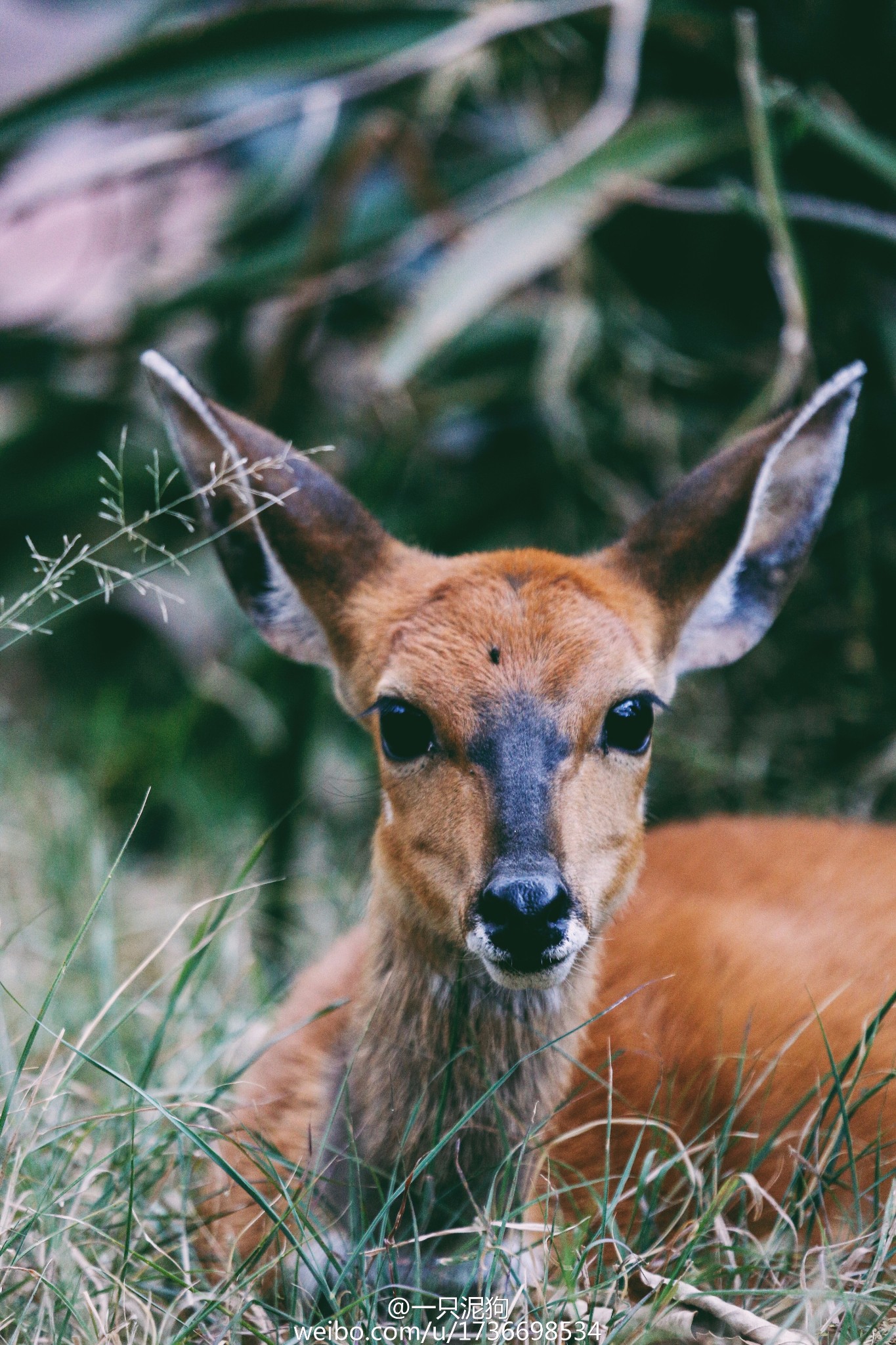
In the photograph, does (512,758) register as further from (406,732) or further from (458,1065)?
(458,1065)

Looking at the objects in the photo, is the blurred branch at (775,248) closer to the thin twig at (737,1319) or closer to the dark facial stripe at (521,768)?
the dark facial stripe at (521,768)

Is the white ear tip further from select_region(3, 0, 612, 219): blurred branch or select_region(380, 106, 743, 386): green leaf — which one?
select_region(3, 0, 612, 219): blurred branch

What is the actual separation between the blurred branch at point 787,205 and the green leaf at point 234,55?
0.82 m

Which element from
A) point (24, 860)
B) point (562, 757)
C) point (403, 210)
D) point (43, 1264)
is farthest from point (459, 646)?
point (403, 210)

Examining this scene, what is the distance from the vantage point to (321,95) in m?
4.07

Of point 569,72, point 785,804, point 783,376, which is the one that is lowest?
point 785,804

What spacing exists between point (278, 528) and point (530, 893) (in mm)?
867

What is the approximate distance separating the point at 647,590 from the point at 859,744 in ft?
6.22

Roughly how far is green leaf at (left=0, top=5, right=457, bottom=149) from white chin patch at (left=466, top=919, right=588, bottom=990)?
9.39 ft

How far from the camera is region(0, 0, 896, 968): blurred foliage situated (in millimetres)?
3900

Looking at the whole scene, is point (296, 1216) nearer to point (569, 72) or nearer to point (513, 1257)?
point (513, 1257)

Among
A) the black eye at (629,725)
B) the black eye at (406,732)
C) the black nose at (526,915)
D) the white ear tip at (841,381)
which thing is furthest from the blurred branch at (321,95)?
the black nose at (526,915)

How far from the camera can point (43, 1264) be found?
197 cm

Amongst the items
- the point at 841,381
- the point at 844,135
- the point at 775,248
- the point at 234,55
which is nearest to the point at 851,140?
the point at 844,135
